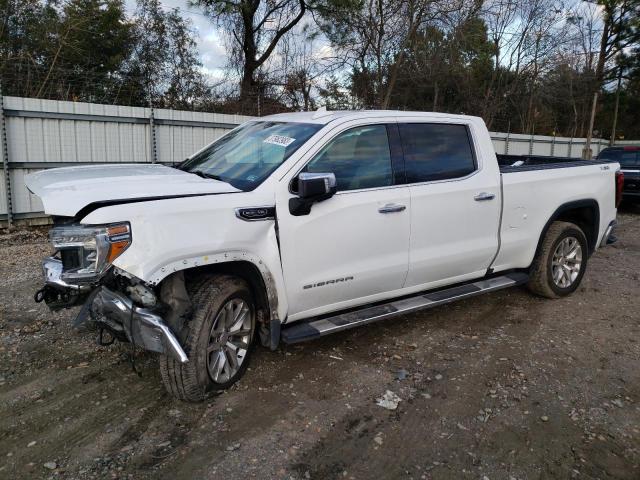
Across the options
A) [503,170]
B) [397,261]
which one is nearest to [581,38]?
[503,170]

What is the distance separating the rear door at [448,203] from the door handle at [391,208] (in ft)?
0.48

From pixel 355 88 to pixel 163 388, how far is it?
15.6 m

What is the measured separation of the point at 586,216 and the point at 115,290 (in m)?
5.16

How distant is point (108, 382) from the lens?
12.5ft

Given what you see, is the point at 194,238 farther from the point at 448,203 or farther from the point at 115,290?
the point at 448,203

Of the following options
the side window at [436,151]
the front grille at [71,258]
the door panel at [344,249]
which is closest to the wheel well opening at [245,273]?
the door panel at [344,249]

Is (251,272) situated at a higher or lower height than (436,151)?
lower

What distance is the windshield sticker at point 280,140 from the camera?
400cm

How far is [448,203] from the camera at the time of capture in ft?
15.0

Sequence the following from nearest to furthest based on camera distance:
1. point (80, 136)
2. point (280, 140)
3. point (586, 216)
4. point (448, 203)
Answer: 1. point (280, 140)
2. point (448, 203)
3. point (586, 216)
4. point (80, 136)

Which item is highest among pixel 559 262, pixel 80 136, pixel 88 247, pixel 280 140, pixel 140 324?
pixel 80 136

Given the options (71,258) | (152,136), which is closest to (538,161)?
(71,258)

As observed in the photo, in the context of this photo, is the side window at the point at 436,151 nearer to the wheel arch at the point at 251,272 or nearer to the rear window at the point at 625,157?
the wheel arch at the point at 251,272

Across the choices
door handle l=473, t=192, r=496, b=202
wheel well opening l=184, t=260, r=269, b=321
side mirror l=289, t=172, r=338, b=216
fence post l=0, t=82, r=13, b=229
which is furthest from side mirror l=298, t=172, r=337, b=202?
fence post l=0, t=82, r=13, b=229
